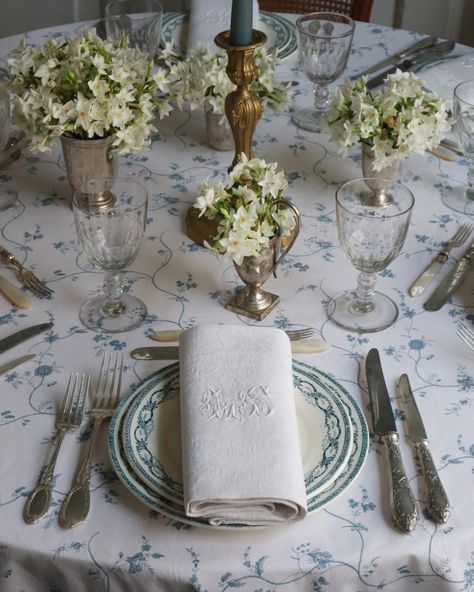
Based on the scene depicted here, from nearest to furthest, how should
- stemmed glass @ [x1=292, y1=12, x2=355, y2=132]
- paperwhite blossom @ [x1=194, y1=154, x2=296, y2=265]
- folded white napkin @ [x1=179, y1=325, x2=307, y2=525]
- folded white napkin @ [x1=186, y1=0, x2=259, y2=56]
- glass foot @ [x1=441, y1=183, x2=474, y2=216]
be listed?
1. folded white napkin @ [x1=179, y1=325, x2=307, y2=525]
2. paperwhite blossom @ [x1=194, y1=154, x2=296, y2=265]
3. glass foot @ [x1=441, y1=183, x2=474, y2=216]
4. stemmed glass @ [x1=292, y1=12, x2=355, y2=132]
5. folded white napkin @ [x1=186, y1=0, x2=259, y2=56]

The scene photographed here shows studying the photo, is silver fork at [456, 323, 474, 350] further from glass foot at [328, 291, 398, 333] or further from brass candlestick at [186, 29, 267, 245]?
brass candlestick at [186, 29, 267, 245]

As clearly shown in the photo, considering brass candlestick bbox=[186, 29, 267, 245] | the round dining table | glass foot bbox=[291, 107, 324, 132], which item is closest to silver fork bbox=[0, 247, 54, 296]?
the round dining table

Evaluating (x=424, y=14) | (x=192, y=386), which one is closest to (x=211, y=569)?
(x=192, y=386)

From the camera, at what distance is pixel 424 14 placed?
122 inches

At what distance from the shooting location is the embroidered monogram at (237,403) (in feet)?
3.12

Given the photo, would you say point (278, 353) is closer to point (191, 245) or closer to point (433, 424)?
point (433, 424)

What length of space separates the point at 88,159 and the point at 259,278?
371 millimetres

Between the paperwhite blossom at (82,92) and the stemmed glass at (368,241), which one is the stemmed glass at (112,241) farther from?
the stemmed glass at (368,241)

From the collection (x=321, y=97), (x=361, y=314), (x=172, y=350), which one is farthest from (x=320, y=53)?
(x=172, y=350)

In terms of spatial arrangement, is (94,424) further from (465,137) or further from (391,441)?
(465,137)

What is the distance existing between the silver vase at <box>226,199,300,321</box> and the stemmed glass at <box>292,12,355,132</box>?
48 cm

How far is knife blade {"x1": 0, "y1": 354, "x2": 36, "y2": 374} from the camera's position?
3.66 feet

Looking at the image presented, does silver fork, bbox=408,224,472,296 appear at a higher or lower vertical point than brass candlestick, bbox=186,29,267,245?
lower

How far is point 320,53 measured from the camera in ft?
5.16
